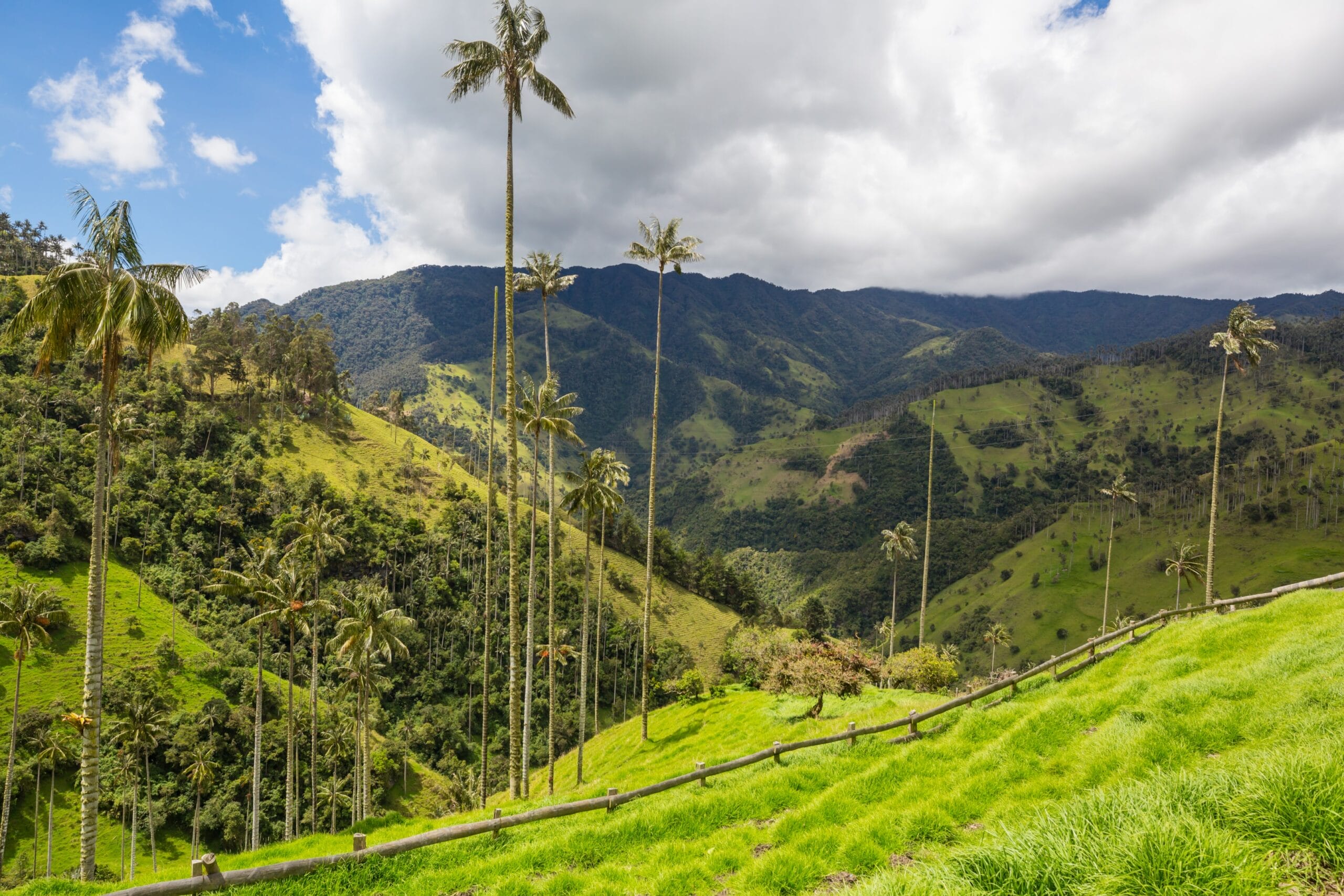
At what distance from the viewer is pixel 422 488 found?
14175cm

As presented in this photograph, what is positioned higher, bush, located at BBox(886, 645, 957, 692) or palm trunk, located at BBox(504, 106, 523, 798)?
palm trunk, located at BBox(504, 106, 523, 798)

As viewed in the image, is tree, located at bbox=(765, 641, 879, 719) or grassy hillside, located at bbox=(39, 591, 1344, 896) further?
tree, located at bbox=(765, 641, 879, 719)

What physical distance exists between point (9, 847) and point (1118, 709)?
276 feet

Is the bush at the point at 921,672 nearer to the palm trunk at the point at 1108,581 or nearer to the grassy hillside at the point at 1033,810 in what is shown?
the palm trunk at the point at 1108,581

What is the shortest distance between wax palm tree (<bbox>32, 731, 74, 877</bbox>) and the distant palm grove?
18.4 inches

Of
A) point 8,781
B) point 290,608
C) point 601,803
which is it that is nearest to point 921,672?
point 601,803

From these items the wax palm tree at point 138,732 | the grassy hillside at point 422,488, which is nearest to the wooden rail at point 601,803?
the wax palm tree at point 138,732

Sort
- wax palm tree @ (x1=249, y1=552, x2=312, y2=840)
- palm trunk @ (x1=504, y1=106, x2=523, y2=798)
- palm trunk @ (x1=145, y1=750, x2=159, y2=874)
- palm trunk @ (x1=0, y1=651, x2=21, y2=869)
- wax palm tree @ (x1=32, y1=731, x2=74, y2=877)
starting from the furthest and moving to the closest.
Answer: palm trunk @ (x1=145, y1=750, x2=159, y2=874) → wax palm tree @ (x1=32, y1=731, x2=74, y2=877) → palm trunk @ (x1=0, y1=651, x2=21, y2=869) → wax palm tree @ (x1=249, y1=552, x2=312, y2=840) → palm trunk @ (x1=504, y1=106, x2=523, y2=798)

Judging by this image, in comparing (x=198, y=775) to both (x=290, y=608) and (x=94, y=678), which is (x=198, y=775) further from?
(x=94, y=678)

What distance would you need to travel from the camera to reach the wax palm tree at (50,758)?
4853 cm

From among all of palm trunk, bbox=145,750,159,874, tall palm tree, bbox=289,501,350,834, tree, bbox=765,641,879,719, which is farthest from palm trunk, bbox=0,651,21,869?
tree, bbox=765,641,879,719

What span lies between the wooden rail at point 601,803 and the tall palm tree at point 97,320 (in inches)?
355

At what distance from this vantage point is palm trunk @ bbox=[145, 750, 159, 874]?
173 ft

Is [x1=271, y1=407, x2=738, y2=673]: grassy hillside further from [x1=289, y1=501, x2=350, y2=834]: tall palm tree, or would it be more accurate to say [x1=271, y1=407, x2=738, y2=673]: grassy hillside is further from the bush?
the bush
